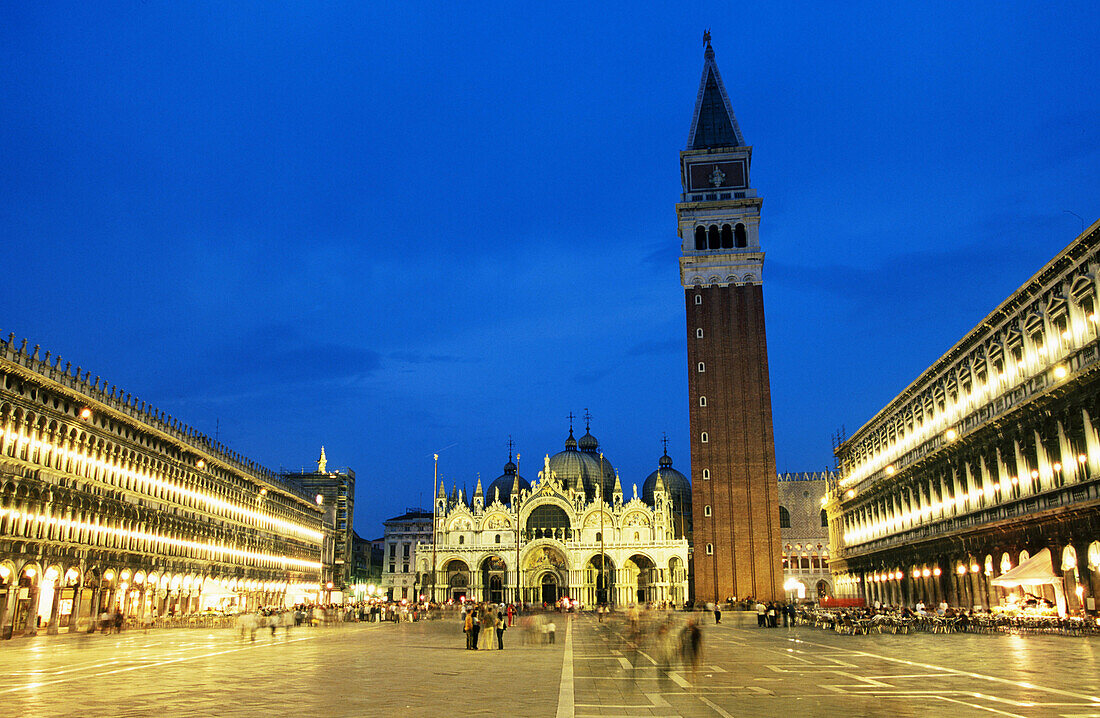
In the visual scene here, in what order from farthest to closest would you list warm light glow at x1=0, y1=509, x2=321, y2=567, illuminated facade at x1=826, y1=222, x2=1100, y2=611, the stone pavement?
1. warm light glow at x1=0, y1=509, x2=321, y2=567
2. illuminated facade at x1=826, y1=222, x2=1100, y2=611
3. the stone pavement

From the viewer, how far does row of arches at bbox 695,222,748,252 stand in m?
87.5

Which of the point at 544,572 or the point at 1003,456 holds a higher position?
the point at 1003,456

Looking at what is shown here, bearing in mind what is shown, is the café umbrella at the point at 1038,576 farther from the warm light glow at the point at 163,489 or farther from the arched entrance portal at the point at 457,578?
the arched entrance portal at the point at 457,578

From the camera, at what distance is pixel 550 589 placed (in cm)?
11381

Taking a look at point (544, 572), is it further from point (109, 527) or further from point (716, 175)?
point (109, 527)

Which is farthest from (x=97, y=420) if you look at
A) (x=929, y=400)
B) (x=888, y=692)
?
(x=929, y=400)

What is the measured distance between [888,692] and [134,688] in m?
16.0

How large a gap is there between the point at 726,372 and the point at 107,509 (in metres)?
54.5

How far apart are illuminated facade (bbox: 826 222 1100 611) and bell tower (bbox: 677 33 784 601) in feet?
45.0

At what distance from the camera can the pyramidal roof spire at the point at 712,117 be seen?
301ft

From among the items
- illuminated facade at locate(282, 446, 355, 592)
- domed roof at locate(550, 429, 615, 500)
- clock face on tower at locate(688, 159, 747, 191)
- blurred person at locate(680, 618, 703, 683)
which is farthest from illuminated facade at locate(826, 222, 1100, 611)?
illuminated facade at locate(282, 446, 355, 592)

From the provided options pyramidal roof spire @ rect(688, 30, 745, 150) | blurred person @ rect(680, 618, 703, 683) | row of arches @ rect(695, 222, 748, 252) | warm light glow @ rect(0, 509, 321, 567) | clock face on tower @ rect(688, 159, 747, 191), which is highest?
pyramidal roof spire @ rect(688, 30, 745, 150)

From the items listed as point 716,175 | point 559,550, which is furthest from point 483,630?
point 559,550

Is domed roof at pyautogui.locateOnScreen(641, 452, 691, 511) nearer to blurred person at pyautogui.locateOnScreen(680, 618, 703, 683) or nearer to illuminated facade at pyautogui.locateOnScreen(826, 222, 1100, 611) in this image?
illuminated facade at pyautogui.locateOnScreen(826, 222, 1100, 611)
